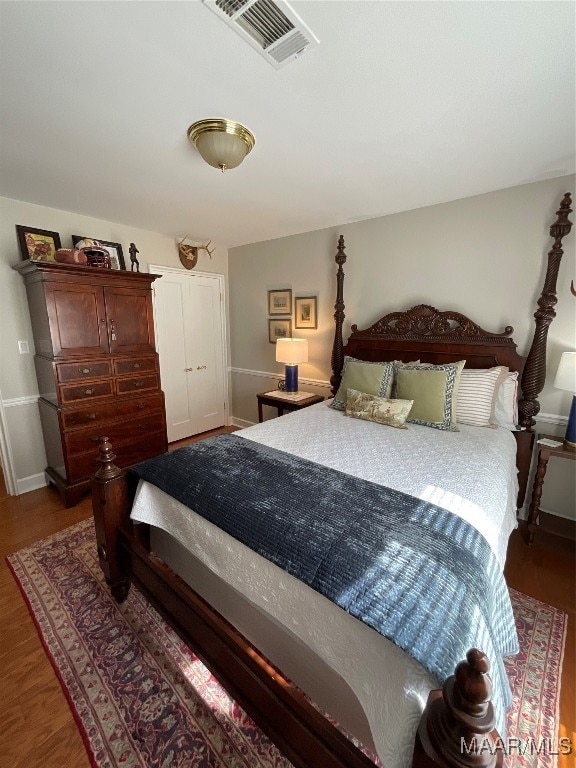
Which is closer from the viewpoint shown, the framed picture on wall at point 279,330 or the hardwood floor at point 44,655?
the hardwood floor at point 44,655

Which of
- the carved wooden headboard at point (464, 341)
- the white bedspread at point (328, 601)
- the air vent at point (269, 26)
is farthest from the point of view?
the carved wooden headboard at point (464, 341)

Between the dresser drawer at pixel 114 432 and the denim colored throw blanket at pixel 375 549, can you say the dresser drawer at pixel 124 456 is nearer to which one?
the dresser drawer at pixel 114 432

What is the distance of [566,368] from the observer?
193cm

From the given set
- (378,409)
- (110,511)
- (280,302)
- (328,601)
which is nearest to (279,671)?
(328,601)

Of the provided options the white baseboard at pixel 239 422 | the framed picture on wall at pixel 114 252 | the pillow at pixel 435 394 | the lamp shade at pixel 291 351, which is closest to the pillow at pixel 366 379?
the pillow at pixel 435 394

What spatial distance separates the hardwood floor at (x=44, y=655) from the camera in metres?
1.10

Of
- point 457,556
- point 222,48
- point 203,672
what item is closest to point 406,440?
point 457,556

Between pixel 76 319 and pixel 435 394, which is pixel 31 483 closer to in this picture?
pixel 76 319

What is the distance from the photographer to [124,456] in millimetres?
2771

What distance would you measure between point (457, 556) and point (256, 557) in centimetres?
65

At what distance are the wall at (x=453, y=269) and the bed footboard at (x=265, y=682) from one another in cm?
224

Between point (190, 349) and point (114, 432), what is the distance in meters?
1.46

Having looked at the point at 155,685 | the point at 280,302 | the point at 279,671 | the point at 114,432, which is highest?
the point at 280,302

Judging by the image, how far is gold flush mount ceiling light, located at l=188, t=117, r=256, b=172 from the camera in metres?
1.50
